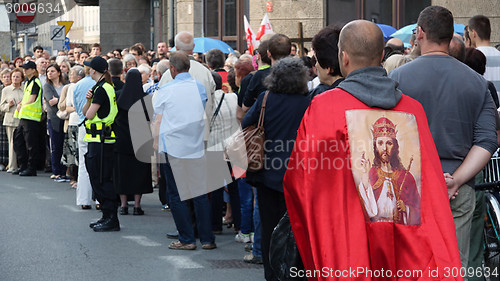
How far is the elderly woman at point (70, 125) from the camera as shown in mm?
14500

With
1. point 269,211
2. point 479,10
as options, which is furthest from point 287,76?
point 479,10

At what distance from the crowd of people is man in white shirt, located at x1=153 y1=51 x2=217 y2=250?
13 mm

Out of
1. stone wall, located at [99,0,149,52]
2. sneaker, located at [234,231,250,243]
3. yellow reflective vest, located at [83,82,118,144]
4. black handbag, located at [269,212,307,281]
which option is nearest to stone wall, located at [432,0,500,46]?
yellow reflective vest, located at [83,82,118,144]

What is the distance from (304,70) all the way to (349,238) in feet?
10.7

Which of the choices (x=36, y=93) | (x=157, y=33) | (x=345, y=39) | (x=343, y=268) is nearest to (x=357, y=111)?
(x=345, y=39)

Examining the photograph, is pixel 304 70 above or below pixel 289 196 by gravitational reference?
above

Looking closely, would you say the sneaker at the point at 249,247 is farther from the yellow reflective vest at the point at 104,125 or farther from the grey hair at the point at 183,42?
the grey hair at the point at 183,42

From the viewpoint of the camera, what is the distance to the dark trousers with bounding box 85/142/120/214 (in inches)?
422

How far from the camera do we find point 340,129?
429cm

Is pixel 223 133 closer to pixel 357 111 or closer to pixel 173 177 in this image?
pixel 173 177

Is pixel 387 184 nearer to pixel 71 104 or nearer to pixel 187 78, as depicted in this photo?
pixel 187 78

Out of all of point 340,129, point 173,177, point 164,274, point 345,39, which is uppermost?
point 345,39

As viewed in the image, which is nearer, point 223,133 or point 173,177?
point 173,177

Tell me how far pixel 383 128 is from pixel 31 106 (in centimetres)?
1381
